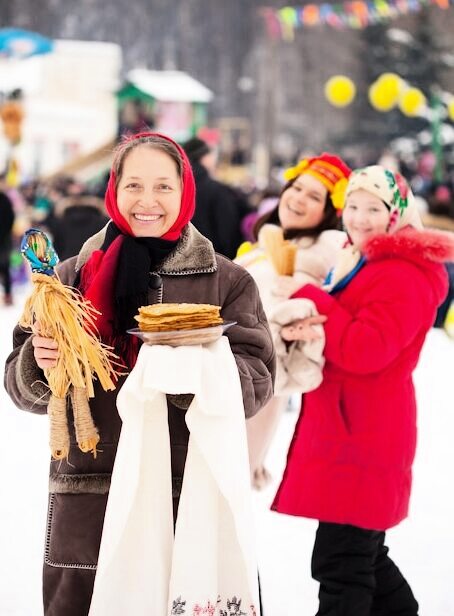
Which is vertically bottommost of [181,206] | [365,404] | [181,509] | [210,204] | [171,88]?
[181,509]

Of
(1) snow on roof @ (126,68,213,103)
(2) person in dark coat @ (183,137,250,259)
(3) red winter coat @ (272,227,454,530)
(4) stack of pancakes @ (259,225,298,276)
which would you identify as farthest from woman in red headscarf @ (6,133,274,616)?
(1) snow on roof @ (126,68,213,103)

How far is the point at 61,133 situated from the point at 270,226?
20794 millimetres

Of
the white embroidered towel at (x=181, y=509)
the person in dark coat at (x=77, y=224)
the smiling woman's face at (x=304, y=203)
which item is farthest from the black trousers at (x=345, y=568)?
the person in dark coat at (x=77, y=224)

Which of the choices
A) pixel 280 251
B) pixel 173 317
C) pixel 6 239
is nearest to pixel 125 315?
pixel 173 317

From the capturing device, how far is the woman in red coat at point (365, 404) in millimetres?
2271

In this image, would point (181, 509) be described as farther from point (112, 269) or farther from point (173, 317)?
point (112, 269)

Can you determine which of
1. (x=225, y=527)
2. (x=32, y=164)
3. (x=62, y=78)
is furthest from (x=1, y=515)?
(x=62, y=78)

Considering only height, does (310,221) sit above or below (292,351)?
above

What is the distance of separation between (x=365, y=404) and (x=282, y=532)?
145cm

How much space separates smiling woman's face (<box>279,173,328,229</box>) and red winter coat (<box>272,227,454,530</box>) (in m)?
0.63

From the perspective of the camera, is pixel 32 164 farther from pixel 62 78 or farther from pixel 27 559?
pixel 27 559

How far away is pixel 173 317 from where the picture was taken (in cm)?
166

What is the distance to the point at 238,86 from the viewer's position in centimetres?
2920

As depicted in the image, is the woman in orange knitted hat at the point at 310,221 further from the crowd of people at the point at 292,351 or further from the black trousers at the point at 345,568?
the black trousers at the point at 345,568
